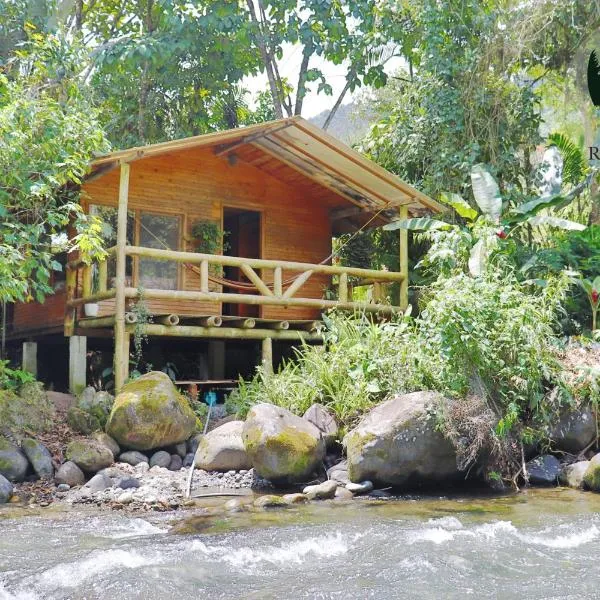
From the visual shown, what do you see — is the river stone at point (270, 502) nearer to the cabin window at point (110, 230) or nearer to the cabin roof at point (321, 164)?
the cabin roof at point (321, 164)

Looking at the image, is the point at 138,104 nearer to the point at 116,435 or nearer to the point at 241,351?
the point at 241,351

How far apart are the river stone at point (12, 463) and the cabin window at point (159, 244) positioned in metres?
4.27

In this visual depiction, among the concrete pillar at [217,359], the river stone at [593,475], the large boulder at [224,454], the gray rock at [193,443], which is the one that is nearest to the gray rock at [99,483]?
the large boulder at [224,454]

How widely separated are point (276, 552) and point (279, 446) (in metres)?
2.73

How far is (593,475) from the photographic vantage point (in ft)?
26.9

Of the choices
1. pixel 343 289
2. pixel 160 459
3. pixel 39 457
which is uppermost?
pixel 343 289

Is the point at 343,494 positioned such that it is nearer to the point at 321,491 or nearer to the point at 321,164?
the point at 321,491

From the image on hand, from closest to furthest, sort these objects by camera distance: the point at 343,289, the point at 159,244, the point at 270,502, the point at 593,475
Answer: the point at 270,502 → the point at 593,475 → the point at 343,289 → the point at 159,244

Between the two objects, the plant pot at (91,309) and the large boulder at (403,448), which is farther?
the plant pot at (91,309)

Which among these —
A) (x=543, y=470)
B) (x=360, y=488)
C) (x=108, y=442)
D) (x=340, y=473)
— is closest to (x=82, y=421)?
(x=108, y=442)

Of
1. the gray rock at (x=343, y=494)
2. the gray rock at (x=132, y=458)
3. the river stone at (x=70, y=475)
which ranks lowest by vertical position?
the gray rock at (x=343, y=494)

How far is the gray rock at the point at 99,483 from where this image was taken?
8.33 metres

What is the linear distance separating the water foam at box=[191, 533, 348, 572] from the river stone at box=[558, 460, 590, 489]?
3451 mm

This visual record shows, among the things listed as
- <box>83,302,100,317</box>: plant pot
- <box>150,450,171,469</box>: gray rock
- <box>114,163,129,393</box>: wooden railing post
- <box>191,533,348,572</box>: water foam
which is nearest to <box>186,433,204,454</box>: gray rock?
<box>150,450,171,469</box>: gray rock
